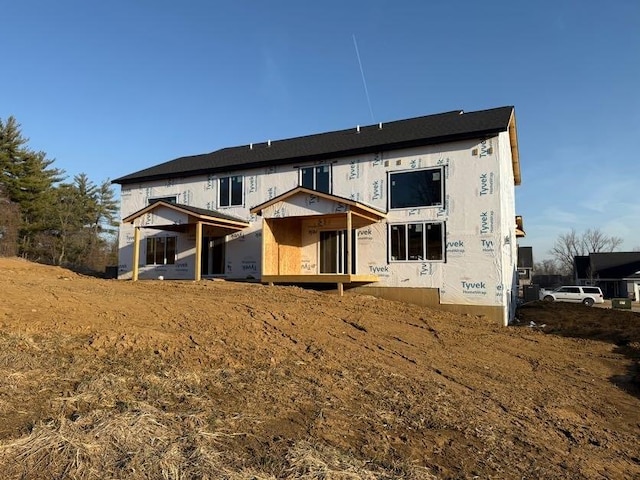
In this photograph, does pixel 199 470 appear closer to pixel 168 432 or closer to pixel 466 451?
pixel 168 432

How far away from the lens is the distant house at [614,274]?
1710 inches

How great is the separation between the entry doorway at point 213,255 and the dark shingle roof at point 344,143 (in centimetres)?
308

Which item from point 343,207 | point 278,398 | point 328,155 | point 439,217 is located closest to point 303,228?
point 328,155

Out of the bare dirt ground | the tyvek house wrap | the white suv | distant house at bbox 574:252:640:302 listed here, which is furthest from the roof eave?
distant house at bbox 574:252:640:302

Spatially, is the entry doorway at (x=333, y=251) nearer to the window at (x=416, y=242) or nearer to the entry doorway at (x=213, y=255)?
the window at (x=416, y=242)

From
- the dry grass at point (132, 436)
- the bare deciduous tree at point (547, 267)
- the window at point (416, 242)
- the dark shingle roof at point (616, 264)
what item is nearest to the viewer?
the dry grass at point (132, 436)

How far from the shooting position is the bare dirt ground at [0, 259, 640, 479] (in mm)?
3707

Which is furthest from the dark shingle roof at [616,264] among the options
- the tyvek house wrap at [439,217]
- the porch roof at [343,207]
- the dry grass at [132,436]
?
the dry grass at [132,436]

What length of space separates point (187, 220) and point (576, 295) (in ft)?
92.3

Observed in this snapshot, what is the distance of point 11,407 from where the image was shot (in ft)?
14.0

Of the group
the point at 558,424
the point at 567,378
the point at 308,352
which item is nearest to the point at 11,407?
the point at 308,352

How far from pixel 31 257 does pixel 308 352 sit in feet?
119

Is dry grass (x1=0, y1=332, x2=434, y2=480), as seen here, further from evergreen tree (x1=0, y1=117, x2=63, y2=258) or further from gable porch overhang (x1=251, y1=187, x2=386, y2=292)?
evergreen tree (x1=0, y1=117, x2=63, y2=258)

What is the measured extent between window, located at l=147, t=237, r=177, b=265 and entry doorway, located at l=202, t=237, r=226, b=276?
1.55 meters
